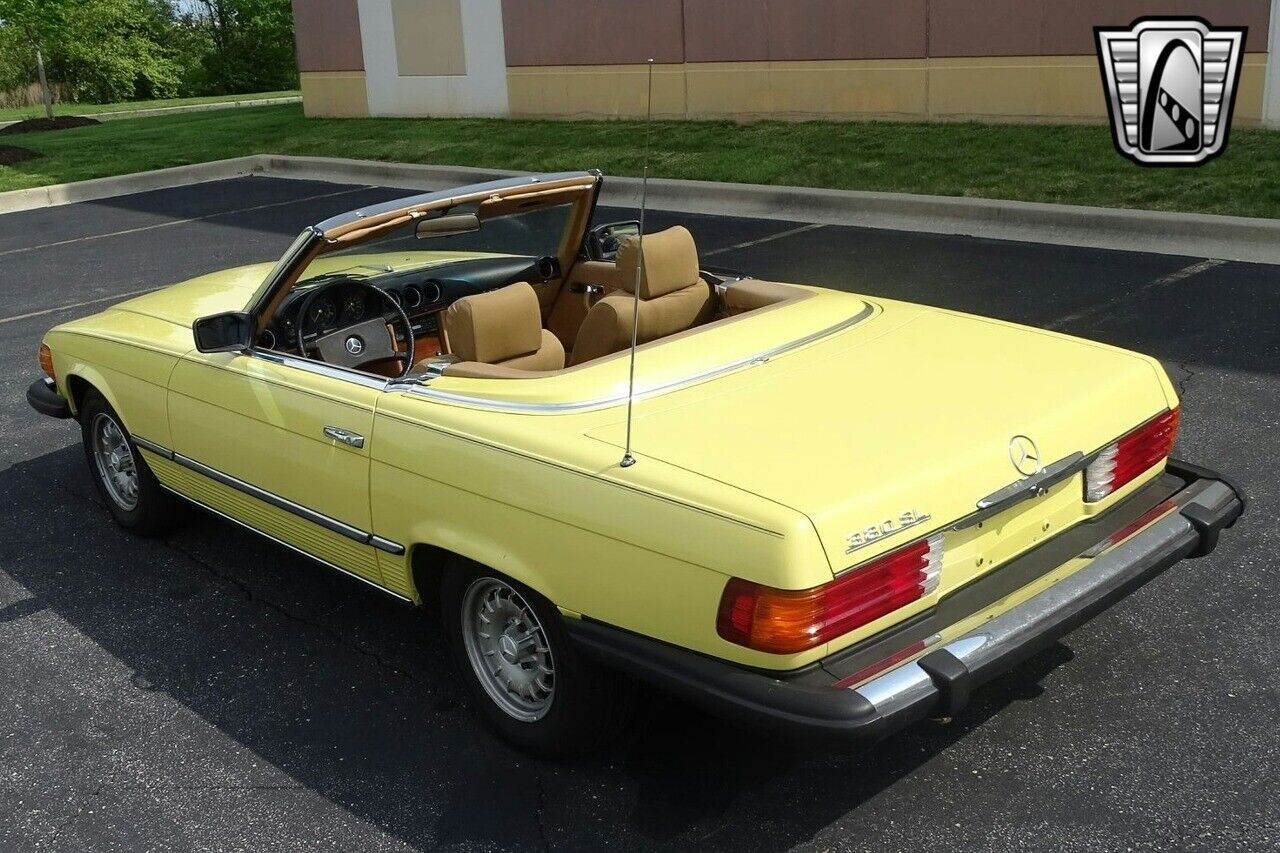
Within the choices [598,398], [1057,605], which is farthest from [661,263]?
[1057,605]

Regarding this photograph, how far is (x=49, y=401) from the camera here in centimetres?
566

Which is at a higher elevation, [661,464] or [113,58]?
[113,58]

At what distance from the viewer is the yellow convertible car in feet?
9.89

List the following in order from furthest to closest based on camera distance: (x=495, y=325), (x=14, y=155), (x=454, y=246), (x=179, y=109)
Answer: (x=179, y=109), (x=14, y=155), (x=454, y=246), (x=495, y=325)

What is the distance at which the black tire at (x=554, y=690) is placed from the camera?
3.44 m

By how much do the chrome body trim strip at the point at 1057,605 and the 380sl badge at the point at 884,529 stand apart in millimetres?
305

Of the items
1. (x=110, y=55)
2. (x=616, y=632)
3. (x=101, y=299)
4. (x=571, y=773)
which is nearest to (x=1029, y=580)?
(x=616, y=632)

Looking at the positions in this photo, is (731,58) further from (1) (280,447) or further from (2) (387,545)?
(2) (387,545)

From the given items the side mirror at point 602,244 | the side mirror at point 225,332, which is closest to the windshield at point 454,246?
the side mirror at point 602,244

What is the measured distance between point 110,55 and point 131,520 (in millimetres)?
36103

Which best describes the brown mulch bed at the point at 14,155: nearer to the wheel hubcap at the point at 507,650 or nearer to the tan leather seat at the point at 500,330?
the tan leather seat at the point at 500,330

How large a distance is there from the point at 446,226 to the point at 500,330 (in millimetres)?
628

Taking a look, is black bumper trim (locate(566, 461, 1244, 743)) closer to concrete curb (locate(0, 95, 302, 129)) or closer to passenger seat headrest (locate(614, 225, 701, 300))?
passenger seat headrest (locate(614, 225, 701, 300))

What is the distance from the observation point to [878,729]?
9.52 ft
